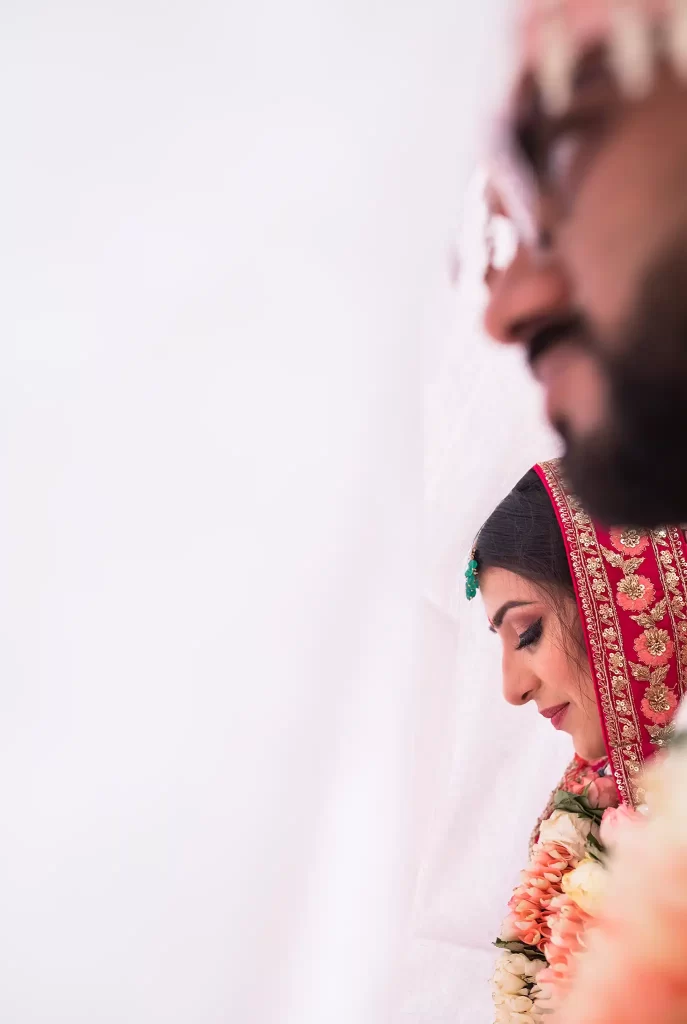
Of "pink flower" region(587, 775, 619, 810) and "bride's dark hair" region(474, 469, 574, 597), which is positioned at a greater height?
"bride's dark hair" region(474, 469, 574, 597)

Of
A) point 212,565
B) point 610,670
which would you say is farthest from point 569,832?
point 212,565

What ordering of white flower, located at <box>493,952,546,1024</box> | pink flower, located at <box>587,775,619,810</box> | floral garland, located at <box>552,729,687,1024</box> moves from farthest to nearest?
pink flower, located at <box>587,775,619,810</box> → white flower, located at <box>493,952,546,1024</box> → floral garland, located at <box>552,729,687,1024</box>

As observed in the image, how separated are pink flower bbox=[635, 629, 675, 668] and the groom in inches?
16.0

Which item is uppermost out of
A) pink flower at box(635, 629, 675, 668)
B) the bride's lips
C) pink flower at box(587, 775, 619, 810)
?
pink flower at box(635, 629, 675, 668)

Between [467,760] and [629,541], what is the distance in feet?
1.27

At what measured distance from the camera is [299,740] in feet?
3.84

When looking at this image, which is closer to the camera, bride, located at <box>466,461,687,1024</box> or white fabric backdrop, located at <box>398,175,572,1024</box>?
bride, located at <box>466,461,687,1024</box>

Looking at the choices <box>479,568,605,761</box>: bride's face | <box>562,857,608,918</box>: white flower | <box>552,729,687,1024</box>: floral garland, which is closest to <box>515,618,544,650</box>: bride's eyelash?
<box>479,568,605,761</box>: bride's face

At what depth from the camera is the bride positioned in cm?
85

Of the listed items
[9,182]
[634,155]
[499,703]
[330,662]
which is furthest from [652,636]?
[9,182]

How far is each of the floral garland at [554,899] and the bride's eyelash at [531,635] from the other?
161 mm

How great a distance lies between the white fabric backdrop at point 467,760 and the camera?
1.08 m

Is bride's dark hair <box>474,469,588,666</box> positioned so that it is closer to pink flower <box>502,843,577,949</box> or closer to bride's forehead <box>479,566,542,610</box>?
bride's forehead <box>479,566,542,610</box>

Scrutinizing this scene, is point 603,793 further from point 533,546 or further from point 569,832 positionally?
point 533,546
